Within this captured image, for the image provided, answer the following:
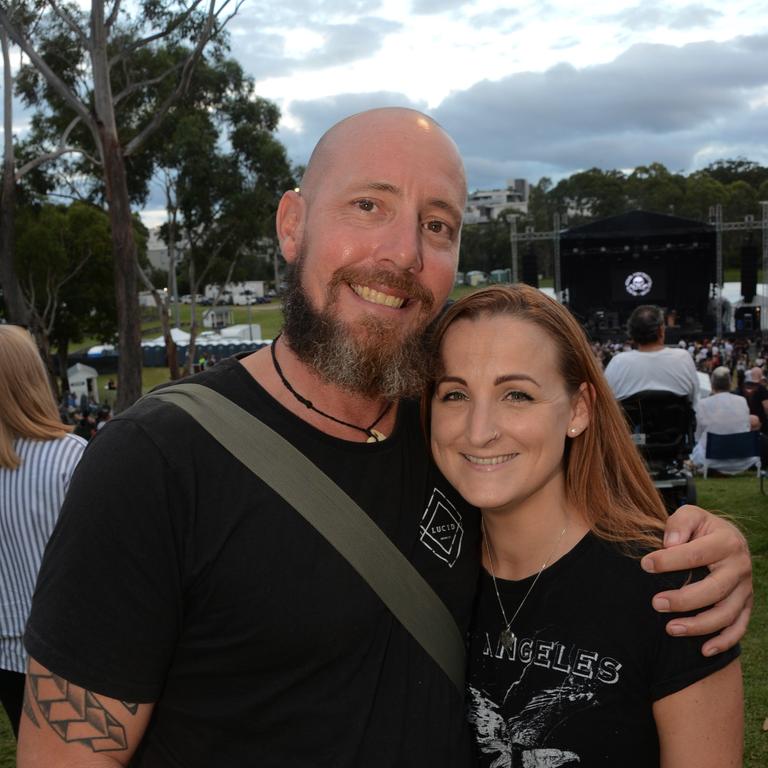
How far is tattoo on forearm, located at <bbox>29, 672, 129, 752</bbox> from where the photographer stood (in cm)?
139

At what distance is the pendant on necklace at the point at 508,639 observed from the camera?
183 cm

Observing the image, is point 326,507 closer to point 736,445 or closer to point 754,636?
point 754,636

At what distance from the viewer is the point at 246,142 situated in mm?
18609

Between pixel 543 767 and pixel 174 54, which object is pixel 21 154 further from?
pixel 543 767

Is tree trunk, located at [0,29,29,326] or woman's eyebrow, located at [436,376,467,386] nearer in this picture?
woman's eyebrow, located at [436,376,467,386]

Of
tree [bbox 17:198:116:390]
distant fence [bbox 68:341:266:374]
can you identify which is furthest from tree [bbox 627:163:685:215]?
tree [bbox 17:198:116:390]

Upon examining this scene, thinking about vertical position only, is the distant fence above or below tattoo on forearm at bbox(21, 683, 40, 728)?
below

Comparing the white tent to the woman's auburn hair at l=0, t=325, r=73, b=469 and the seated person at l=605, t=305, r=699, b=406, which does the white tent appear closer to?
the seated person at l=605, t=305, r=699, b=406

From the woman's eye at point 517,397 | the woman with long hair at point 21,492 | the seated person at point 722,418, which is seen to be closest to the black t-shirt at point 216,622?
the woman's eye at point 517,397

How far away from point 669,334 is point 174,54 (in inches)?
786

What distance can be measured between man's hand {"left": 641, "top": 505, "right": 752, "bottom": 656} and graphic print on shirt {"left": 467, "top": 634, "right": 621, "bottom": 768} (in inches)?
7.4

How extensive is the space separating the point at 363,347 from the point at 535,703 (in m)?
0.90

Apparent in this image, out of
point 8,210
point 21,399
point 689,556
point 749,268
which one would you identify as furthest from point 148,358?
point 689,556

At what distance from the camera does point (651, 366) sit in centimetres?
529
